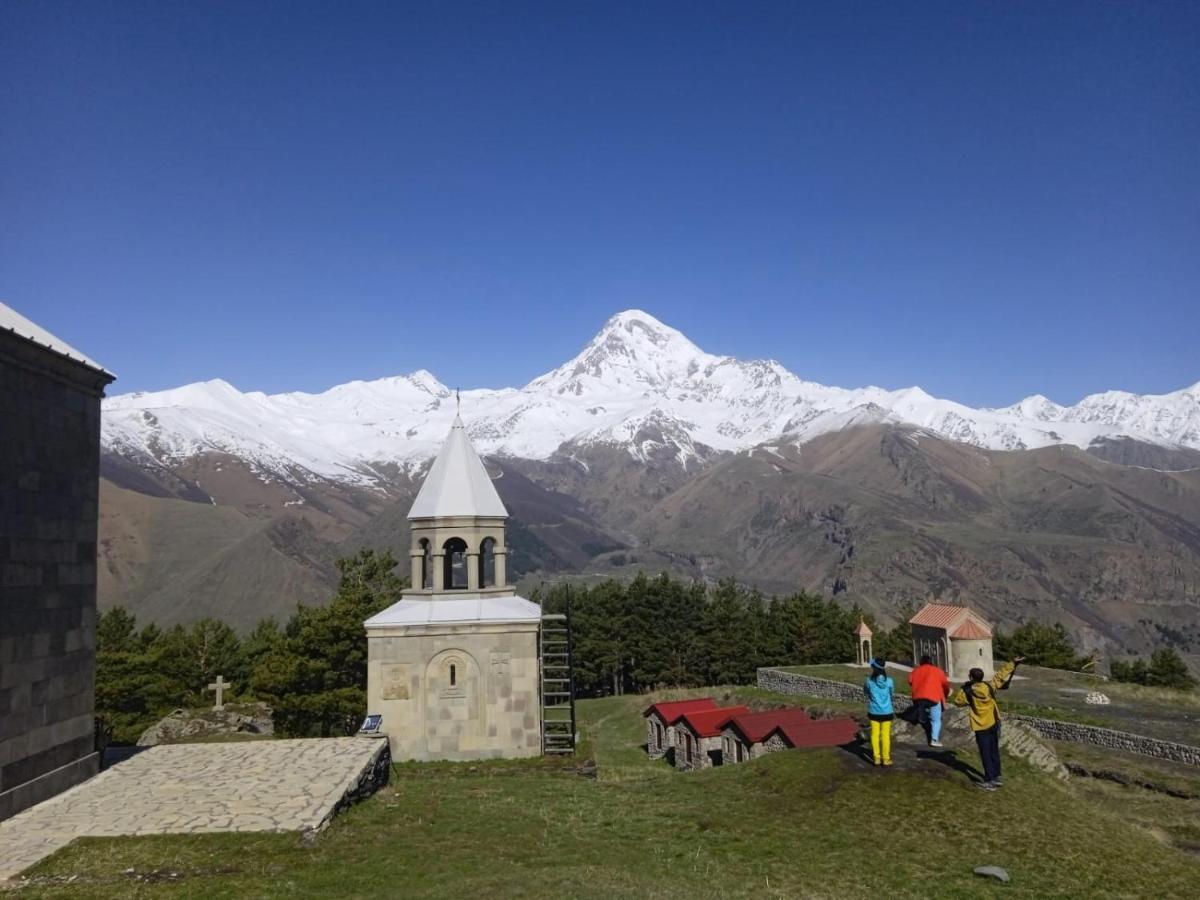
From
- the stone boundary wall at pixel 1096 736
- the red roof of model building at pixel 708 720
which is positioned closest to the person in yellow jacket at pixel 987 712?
the stone boundary wall at pixel 1096 736

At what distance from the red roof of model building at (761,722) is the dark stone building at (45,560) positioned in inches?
849

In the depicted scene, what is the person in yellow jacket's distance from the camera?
46.0 feet

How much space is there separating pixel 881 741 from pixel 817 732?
48.3 feet

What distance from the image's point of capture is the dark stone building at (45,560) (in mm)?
14039

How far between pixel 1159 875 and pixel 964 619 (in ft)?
122

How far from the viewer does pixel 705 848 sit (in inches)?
527

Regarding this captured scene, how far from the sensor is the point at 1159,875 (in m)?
11.9

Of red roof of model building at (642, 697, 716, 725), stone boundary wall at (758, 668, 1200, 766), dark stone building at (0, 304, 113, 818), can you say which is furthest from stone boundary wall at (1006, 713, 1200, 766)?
dark stone building at (0, 304, 113, 818)

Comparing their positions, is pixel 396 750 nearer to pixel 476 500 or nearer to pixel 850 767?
pixel 476 500

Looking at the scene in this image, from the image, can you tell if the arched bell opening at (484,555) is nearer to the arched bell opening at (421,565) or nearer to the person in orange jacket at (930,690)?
the arched bell opening at (421,565)

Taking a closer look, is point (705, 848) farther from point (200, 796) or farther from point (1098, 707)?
point (1098, 707)

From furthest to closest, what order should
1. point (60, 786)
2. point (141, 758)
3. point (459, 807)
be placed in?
point (141, 758)
point (459, 807)
point (60, 786)

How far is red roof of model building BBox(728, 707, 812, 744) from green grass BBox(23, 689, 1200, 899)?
14.1 metres

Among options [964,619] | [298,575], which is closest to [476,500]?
[964,619]
